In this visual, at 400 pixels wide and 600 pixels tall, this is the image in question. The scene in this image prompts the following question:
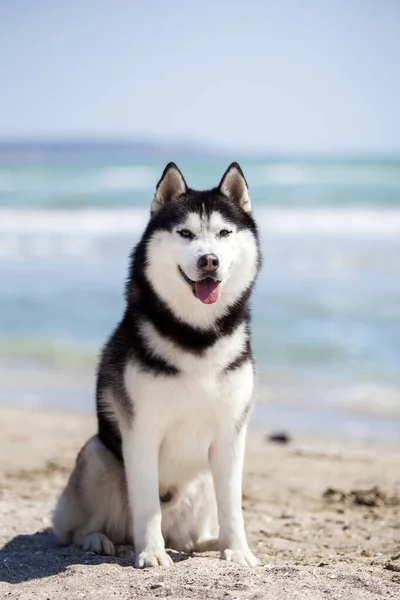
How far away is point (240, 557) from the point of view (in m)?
4.25

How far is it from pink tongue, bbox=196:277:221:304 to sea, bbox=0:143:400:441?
8.21 ft

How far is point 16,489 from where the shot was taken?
20.1 feet

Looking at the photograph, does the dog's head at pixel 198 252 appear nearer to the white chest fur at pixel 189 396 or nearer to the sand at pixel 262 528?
the white chest fur at pixel 189 396

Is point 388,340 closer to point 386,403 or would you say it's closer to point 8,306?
point 386,403

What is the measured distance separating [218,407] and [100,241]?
14.0m

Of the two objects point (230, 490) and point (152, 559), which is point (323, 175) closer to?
point (230, 490)

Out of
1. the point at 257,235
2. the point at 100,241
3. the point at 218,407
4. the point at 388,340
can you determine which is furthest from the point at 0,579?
the point at 100,241

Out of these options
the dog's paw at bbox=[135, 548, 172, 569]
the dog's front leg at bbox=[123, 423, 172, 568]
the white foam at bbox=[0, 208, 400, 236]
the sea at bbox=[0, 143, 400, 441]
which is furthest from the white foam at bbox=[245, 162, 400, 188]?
the dog's paw at bbox=[135, 548, 172, 569]

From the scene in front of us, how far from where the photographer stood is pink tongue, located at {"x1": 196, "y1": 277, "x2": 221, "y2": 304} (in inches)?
159

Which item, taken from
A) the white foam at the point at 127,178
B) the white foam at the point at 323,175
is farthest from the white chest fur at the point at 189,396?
the white foam at the point at 323,175

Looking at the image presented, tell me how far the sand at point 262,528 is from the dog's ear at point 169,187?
175cm

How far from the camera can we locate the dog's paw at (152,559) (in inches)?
160

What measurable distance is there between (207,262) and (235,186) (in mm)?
638

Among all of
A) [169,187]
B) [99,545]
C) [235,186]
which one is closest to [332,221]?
[235,186]
